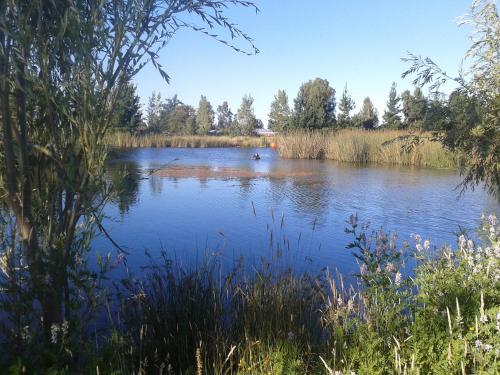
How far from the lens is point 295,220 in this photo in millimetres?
7934

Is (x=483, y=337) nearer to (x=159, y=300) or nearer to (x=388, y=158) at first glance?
(x=159, y=300)

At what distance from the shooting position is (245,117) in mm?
73500

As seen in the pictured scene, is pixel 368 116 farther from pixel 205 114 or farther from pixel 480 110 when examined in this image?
pixel 480 110

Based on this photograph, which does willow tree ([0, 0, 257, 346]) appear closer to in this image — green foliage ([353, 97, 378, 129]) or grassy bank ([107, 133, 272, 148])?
grassy bank ([107, 133, 272, 148])

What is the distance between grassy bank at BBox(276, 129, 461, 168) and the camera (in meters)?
20.2

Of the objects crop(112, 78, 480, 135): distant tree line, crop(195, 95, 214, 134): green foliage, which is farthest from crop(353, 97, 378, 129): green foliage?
crop(195, 95, 214, 134): green foliage

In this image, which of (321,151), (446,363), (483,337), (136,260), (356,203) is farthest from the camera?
(321,151)

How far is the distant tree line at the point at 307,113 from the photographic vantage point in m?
3.28

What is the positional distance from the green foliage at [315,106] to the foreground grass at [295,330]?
36.4 metres

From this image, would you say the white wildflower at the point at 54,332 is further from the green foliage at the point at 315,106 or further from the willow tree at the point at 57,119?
the green foliage at the point at 315,106

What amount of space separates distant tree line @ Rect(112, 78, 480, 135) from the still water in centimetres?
40

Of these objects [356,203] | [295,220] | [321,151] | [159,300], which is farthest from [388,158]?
[159,300]

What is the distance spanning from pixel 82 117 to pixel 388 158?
68.0ft

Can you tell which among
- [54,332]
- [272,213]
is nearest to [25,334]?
[54,332]
